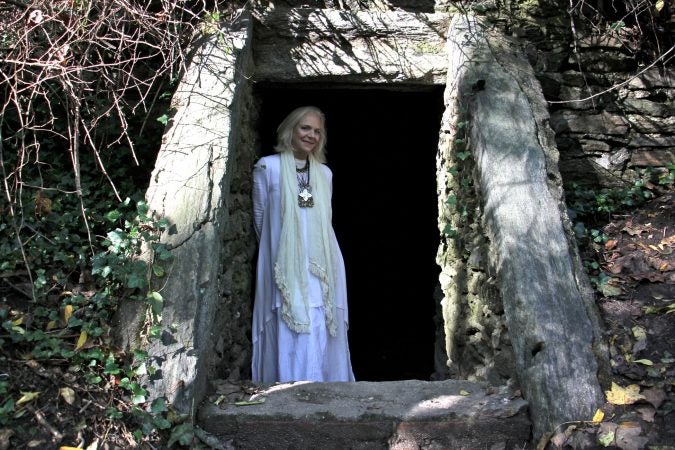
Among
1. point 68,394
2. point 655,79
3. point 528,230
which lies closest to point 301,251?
point 528,230

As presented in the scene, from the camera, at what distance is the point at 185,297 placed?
292 centimetres

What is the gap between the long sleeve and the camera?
426 cm

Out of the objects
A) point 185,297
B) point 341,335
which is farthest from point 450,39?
point 185,297

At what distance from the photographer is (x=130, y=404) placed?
2.62 m

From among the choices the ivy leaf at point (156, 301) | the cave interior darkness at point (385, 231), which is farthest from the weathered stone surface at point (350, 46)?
the ivy leaf at point (156, 301)

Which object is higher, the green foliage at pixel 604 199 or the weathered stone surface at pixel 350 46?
the weathered stone surface at pixel 350 46

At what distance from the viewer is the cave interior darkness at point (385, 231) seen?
21.4 ft

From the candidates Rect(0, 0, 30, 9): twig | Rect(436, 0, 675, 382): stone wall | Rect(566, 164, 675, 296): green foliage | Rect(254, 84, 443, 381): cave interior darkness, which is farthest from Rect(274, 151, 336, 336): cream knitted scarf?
A: Rect(254, 84, 443, 381): cave interior darkness

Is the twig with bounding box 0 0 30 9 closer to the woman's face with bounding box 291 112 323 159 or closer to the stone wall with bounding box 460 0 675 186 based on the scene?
the woman's face with bounding box 291 112 323 159

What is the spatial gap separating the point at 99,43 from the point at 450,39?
2310 mm

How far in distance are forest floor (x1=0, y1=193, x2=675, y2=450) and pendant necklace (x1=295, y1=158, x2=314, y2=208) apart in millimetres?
1842

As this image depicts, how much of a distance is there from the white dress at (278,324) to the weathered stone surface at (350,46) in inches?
28.2

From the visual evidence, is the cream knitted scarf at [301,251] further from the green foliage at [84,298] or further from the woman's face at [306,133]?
the green foliage at [84,298]

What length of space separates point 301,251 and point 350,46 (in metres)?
1.53
